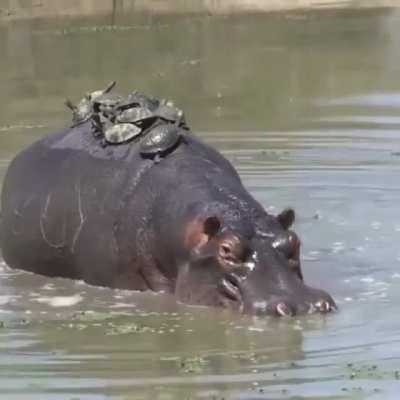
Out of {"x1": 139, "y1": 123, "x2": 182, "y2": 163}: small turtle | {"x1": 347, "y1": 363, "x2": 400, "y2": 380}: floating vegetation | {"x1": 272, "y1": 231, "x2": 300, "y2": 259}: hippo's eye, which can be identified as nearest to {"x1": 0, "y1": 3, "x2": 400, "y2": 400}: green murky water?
{"x1": 347, "y1": 363, "x2": 400, "y2": 380}: floating vegetation

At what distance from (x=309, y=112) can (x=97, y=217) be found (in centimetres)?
661

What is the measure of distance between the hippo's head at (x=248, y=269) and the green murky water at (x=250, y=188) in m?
0.08

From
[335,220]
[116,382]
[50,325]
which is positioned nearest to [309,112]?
[335,220]

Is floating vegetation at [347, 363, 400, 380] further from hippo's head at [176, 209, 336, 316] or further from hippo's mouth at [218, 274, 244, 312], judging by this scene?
hippo's mouth at [218, 274, 244, 312]

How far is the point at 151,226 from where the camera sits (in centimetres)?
750

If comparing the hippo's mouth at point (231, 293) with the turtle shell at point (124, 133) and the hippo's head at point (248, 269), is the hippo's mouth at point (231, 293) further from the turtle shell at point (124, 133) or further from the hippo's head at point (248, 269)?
the turtle shell at point (124, 133)

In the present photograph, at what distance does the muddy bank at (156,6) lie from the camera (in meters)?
21.5

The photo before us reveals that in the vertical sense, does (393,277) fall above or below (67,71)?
above

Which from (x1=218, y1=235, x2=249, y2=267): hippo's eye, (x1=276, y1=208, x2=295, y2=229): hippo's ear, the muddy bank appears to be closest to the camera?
(x1=218, y1=235, x2=249, y2=267): hippo's eye

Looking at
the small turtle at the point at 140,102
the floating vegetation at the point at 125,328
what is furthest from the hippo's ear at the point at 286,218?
the small turtle at the point at 140,102

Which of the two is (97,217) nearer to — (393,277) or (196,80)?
(393,277)

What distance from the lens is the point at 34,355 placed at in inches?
255

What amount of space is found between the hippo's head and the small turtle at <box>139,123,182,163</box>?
2.32ft

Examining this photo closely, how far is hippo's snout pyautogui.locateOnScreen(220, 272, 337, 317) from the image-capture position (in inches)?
269
